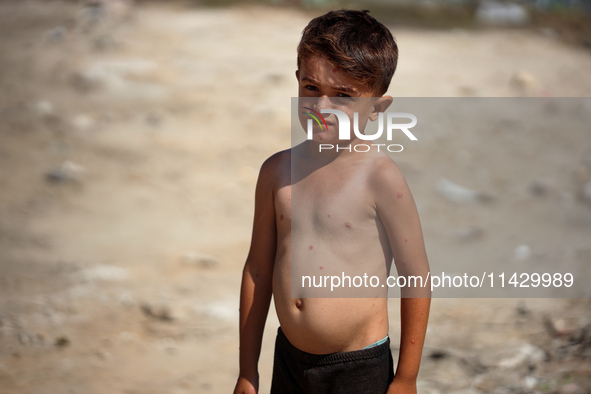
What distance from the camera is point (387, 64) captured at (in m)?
1.47

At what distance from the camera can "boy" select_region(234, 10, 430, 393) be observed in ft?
4.74

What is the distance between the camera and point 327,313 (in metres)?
1.50

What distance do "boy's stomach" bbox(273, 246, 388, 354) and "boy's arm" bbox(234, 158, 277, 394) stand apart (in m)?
0.08

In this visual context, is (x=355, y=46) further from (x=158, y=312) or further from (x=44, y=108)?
(x=44, y=108)

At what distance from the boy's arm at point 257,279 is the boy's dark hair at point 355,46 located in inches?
11.6

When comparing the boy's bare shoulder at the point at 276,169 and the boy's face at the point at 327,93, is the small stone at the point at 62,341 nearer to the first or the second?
the boy's bare shoulder at the point at 276,169

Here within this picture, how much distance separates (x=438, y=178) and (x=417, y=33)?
2674mm

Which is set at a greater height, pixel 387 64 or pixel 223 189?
pixel 387 64

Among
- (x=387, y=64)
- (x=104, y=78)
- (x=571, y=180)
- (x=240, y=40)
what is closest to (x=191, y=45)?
(x=240, y=40)

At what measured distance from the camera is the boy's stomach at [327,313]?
1499 millimetres

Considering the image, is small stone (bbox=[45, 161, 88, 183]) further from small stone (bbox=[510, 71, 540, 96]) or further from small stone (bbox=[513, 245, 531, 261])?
small stone (bbox=[510, 71, 540, 96])

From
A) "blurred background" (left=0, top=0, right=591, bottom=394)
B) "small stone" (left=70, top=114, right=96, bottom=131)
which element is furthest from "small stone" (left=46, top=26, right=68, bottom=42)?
"small stone" (left=70, top=114, right=96, bottom=131)

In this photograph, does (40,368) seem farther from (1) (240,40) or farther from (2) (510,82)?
(2) (510,82)

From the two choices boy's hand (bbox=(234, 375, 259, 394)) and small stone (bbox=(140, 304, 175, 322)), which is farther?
small stone (bbox=(140, 304, 175, 322))
